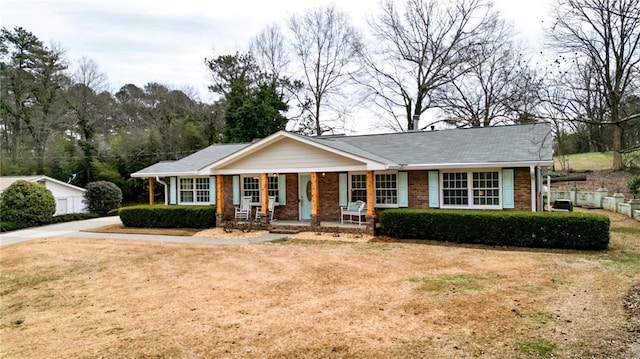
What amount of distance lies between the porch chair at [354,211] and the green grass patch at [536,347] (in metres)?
9.50

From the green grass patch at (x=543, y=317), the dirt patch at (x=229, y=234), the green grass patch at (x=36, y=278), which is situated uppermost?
the dirt patch at (x=229, y=234)

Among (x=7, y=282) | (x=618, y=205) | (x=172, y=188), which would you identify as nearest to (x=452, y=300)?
(x=7, y=282)

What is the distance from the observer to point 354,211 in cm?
1453

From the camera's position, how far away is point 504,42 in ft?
87.6

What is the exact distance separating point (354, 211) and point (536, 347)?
1029 centimetres

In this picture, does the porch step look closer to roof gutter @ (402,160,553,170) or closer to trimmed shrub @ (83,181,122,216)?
roof gutter @ (402,160,553,170)

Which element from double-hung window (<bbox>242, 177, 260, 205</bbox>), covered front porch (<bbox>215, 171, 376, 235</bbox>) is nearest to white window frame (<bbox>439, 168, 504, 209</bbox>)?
covered front porch (<bbox>215, 171, 376, 235</bbox>)

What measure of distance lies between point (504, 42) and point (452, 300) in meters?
25.8

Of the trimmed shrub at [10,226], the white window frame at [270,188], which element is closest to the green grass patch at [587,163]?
the white window frame at [270,188]

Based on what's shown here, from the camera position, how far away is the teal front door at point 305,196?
1605cm

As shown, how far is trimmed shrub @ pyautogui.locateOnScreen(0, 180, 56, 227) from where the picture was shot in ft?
64.0

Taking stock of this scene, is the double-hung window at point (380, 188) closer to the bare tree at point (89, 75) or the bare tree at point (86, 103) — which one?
the bare tree at point (86, 103)

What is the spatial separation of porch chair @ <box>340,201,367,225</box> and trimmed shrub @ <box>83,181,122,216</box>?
61.0ft

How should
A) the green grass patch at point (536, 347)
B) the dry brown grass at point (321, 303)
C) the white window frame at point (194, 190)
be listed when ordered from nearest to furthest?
the green grass patch at point (536, 347), the dry brown grass at point (321, 303), the white window frame at point (194, 190)
